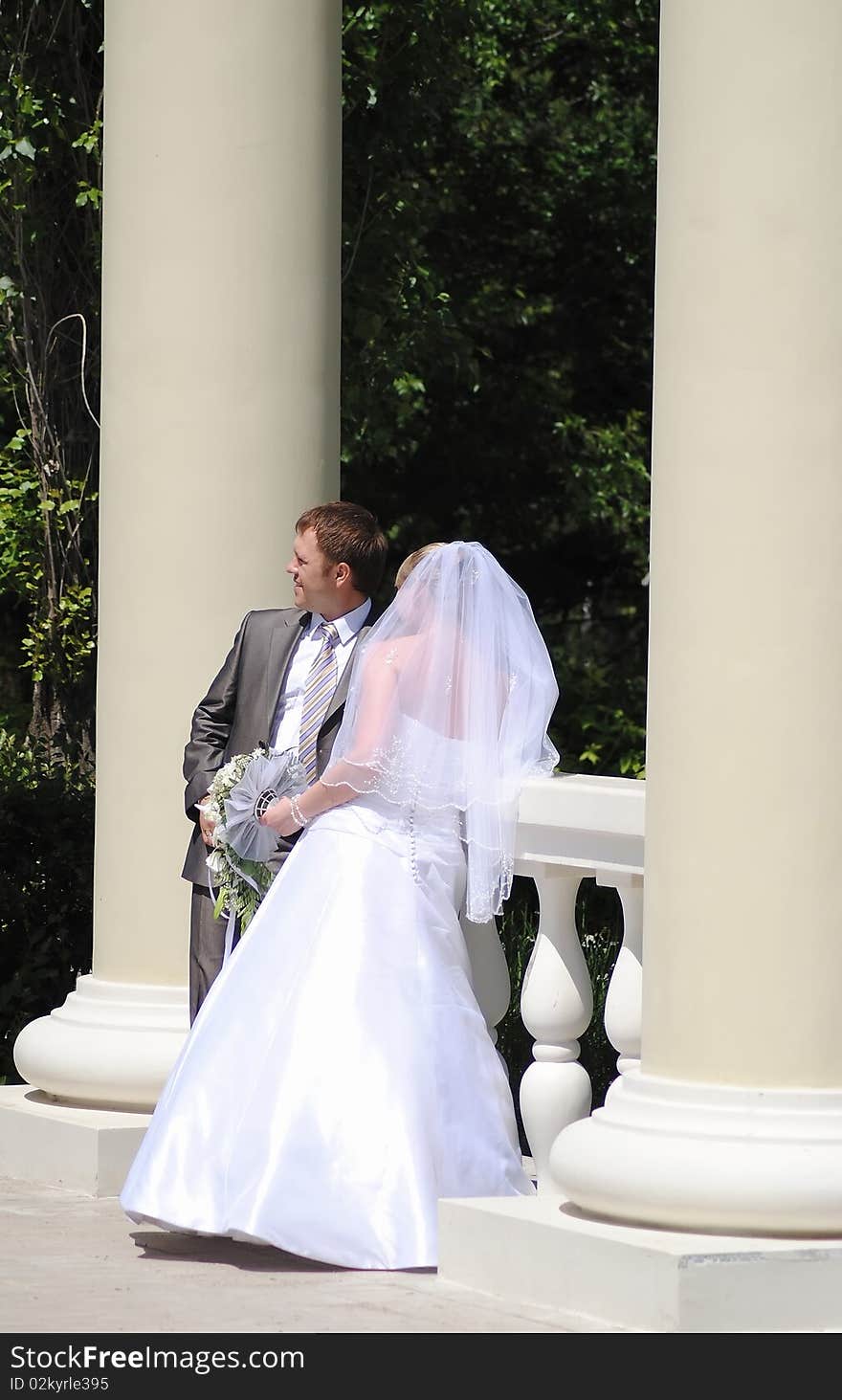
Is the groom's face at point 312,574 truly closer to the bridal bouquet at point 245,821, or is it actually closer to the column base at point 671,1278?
the bridal bouquet at point 245,821

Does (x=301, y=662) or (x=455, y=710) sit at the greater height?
(x=301, y=662)

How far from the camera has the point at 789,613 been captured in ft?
19.2

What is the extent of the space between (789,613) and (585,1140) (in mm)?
1605

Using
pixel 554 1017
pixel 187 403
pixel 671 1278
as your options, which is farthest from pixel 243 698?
pixel 671 1278

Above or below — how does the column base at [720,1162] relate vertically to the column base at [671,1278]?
above

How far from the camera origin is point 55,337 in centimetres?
1455

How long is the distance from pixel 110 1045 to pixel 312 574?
211 cm

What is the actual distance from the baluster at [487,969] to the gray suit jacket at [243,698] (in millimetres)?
1049

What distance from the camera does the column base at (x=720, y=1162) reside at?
225 inches

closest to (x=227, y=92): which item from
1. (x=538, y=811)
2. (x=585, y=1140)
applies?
(x=538, y=811)

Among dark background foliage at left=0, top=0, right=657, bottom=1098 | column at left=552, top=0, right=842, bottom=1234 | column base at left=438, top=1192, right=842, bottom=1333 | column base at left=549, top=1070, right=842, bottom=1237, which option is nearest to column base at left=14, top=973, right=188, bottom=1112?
column base at left=438, top=1192, right=842, bottom=1333

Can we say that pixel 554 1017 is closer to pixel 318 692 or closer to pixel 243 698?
pixel 318 692

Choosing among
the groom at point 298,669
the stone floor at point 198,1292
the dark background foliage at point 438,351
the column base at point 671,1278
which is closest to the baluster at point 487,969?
the groom at point 298,669
